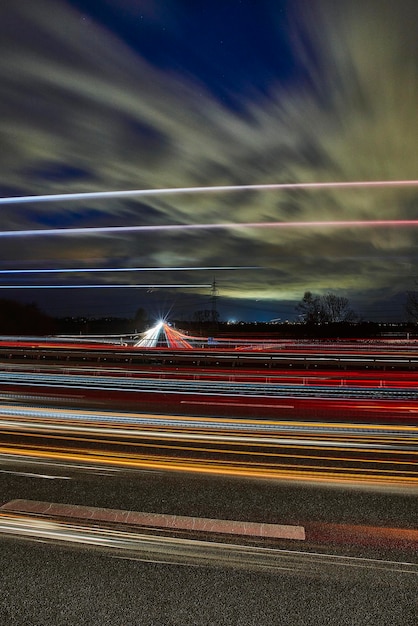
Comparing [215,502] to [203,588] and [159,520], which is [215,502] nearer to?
[159,520]

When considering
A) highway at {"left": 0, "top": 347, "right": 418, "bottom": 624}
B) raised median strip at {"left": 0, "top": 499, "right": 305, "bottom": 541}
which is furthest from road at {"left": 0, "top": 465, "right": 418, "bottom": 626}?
raised median strip at {"left": 0, "top": 499, "right": 305, "bottom": 541}

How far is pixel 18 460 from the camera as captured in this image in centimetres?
795

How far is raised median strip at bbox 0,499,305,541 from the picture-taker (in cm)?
503

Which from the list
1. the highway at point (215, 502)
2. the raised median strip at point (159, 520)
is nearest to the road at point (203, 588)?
the highway at point (215, 502)

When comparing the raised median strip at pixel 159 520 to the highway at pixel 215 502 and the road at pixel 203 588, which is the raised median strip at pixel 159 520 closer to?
the highway at pixel 215 502

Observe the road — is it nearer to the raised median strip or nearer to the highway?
the highway

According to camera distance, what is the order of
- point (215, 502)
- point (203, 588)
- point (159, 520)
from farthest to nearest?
point (215, 502)
point (159, 520)
point (203, 588)

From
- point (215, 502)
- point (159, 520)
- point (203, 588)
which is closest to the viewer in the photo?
point (203, 588)

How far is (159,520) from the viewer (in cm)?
534

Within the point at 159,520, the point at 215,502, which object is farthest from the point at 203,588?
the point at 215,502

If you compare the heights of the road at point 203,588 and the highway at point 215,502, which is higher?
the road at point 203,588

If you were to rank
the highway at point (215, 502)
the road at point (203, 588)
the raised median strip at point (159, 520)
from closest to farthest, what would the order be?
1. the road at point (203, 588)
2. the highway at point (215, 502)
3. the raised median strip at point (159, 520)

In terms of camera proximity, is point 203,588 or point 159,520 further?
point 159,520

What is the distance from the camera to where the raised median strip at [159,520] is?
→ 503 cm
